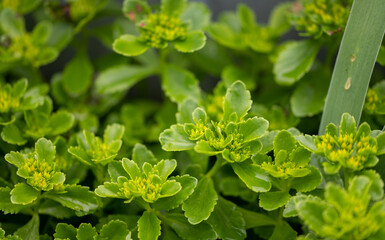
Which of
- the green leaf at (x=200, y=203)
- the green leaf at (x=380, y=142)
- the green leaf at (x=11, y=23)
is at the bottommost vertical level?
the green leaf at (x=200, y=203)

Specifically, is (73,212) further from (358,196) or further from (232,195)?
(358,196)

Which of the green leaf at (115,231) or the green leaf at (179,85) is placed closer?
the green leaf at (115,231)

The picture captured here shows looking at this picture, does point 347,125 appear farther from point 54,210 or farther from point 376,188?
point 54,210

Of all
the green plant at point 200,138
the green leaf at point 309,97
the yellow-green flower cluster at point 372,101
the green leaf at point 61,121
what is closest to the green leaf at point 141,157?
the green plant at point 200,138

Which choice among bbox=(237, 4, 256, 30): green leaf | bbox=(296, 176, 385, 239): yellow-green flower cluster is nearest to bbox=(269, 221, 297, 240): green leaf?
bbox=(296, 176, 385, 239): yellow-green flower cluster

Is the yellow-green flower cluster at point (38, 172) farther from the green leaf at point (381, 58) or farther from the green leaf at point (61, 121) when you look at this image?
the green leaf at point (381, 58)

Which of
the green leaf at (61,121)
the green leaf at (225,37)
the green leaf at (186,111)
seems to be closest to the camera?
the green leaf at (186,111)

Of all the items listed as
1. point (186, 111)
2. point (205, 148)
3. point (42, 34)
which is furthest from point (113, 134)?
point (42, 34)

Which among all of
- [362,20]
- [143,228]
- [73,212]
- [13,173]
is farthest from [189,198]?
[362,20]
